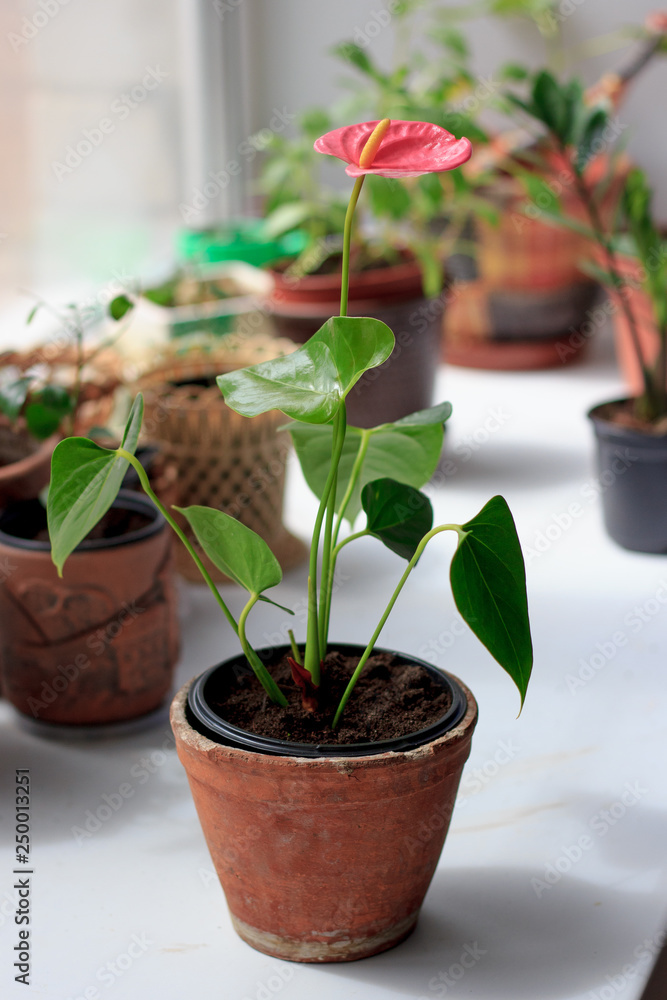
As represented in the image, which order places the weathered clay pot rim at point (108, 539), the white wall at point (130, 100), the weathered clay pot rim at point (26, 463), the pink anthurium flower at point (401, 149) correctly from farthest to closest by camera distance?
the white wall at point (130, 100)
the weathered clay pot rim at point (26, 463)
the weathered clay pot rim at point (108, 539)
the pink anthurium flower at point (401, 149)

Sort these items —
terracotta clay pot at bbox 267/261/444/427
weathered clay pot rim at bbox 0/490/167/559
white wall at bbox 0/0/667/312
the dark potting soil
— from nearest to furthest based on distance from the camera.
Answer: the dark potting soil
weathered clay pot rim at bbox 0/490/167/559
terracotta clay pot at bbox 267/261/444/427
white wall at bbox 0/0/667/312

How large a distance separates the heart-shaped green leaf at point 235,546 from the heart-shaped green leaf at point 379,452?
0.40 ft

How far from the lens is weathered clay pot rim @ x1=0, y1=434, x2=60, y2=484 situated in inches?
44.0

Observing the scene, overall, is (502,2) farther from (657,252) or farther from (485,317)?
(657,252)

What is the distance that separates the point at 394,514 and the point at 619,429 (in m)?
0.78

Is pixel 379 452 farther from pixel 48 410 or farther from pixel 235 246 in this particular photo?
pixel 235 246

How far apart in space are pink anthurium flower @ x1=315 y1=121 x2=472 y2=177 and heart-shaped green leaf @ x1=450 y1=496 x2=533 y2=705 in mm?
201

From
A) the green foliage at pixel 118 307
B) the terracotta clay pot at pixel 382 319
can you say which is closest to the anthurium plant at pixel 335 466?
the green foliage at pixel 118 307

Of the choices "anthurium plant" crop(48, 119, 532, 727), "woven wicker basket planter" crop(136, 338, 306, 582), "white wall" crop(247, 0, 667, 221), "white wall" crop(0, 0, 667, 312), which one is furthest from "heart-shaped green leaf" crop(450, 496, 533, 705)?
"white wall" crop(247, 0, 667, 221)

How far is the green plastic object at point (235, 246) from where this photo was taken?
2006 millimetres

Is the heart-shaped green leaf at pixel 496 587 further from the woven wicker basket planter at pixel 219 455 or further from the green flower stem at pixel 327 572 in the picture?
the woven wicker basket planter at pixel 219 455

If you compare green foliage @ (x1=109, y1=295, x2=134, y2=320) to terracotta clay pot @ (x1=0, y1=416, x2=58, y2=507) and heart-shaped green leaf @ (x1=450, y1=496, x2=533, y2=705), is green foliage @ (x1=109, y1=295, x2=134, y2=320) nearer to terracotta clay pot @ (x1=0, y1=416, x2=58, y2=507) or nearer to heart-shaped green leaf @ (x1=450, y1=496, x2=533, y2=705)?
terracotta clay pot @ (x1=0, y1=416, x2=58, y2=507)

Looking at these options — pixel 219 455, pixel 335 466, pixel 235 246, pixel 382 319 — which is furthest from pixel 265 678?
pixel 235 246

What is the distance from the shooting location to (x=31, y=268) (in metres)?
1.88
